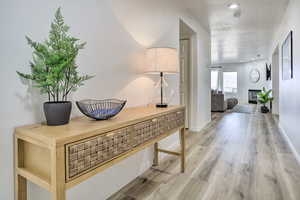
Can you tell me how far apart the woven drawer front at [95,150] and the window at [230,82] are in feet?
39.6

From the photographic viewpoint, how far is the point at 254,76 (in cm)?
1100

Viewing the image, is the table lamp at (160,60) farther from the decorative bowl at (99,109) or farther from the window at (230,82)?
the window at (230,82)

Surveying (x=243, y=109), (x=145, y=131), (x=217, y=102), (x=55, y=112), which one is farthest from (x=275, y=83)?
(x=55, y=112)

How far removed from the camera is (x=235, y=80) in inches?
468

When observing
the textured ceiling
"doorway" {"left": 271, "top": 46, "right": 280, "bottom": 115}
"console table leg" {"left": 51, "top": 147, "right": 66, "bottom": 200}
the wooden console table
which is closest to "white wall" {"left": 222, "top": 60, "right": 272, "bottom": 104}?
"doorway" {"left": 271, "top": 46, "right": 280, "bottom": 115}

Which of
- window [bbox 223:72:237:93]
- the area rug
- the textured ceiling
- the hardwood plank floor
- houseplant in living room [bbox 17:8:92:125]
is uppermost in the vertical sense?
the textured ceiling

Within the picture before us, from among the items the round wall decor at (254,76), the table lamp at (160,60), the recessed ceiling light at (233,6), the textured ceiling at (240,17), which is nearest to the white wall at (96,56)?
the table lamp at (160,60)

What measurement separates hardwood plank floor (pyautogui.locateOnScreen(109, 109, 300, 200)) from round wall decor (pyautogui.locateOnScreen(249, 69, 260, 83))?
8.63 m

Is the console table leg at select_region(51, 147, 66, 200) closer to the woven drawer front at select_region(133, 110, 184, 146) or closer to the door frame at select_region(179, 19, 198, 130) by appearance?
the woven drawer front at select_region(133, 110, 184, 146)

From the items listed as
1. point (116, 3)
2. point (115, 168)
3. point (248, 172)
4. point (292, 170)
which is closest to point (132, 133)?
point (115, 168)

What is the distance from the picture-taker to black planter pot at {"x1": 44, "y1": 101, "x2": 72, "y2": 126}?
1057 mm

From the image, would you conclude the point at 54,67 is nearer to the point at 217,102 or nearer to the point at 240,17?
the point at 240,17

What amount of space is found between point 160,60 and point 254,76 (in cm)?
1090

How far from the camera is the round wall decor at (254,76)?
425 inches
